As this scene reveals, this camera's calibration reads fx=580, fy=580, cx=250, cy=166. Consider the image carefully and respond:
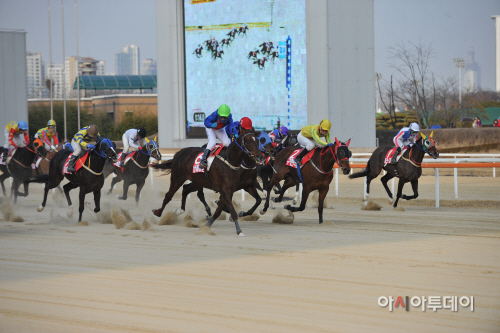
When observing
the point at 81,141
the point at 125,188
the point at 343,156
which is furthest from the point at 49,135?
the point at 343,156

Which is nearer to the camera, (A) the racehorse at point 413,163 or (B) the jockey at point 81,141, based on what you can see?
(B) the jockey at point 81,141

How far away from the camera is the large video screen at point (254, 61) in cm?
2048

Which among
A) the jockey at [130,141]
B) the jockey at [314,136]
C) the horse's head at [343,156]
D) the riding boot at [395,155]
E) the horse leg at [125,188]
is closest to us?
the horse's head at [343,156]

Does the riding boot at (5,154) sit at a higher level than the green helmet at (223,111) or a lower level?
lower

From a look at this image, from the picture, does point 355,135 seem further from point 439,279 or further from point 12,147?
point 439,279

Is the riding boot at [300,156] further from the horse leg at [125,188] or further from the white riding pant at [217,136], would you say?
the horse leg at [125,188]

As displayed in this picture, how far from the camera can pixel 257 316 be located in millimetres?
4098

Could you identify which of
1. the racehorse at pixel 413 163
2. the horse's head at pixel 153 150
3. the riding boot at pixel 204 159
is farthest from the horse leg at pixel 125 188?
the racehorse at pixel 413 163

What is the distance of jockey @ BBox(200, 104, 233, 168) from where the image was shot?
8.06 metres

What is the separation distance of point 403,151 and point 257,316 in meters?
7.73

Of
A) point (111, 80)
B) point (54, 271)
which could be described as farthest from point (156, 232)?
point (111, 80)

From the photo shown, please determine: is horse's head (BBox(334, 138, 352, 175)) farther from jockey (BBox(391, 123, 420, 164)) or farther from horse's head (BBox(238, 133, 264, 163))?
jockey (BBox(391, 123, 420, 164))

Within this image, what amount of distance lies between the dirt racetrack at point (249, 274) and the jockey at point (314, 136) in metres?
1.17

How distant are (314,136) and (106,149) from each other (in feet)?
11.0
